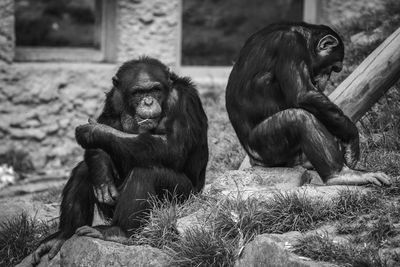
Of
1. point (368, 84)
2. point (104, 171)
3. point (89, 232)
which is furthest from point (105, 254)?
point (368, 84)

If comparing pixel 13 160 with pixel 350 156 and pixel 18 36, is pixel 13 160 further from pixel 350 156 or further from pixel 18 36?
pixel 350 156

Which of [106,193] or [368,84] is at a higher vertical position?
[368,84]

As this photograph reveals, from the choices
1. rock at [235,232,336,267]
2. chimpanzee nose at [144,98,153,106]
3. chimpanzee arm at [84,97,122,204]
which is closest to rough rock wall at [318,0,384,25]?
chimpanzee arm at [84,97,122,204]

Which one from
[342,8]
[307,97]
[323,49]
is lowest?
[307,97]

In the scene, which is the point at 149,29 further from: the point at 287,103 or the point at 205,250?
the point at 205,250

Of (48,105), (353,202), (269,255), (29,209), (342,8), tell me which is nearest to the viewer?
(269,255)

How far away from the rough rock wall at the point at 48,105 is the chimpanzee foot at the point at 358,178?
541 centimetres

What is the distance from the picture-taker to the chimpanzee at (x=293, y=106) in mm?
5105

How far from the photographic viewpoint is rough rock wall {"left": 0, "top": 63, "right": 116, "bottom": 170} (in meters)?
9.83

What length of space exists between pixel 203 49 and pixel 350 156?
8.67 metres

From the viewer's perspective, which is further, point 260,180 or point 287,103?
point 260,180

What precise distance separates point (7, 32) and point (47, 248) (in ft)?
16.5

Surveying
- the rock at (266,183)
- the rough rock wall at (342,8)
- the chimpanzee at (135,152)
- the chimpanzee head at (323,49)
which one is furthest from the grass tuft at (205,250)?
the rough rock wall at (342,8)

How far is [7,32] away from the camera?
9734 millimetres
